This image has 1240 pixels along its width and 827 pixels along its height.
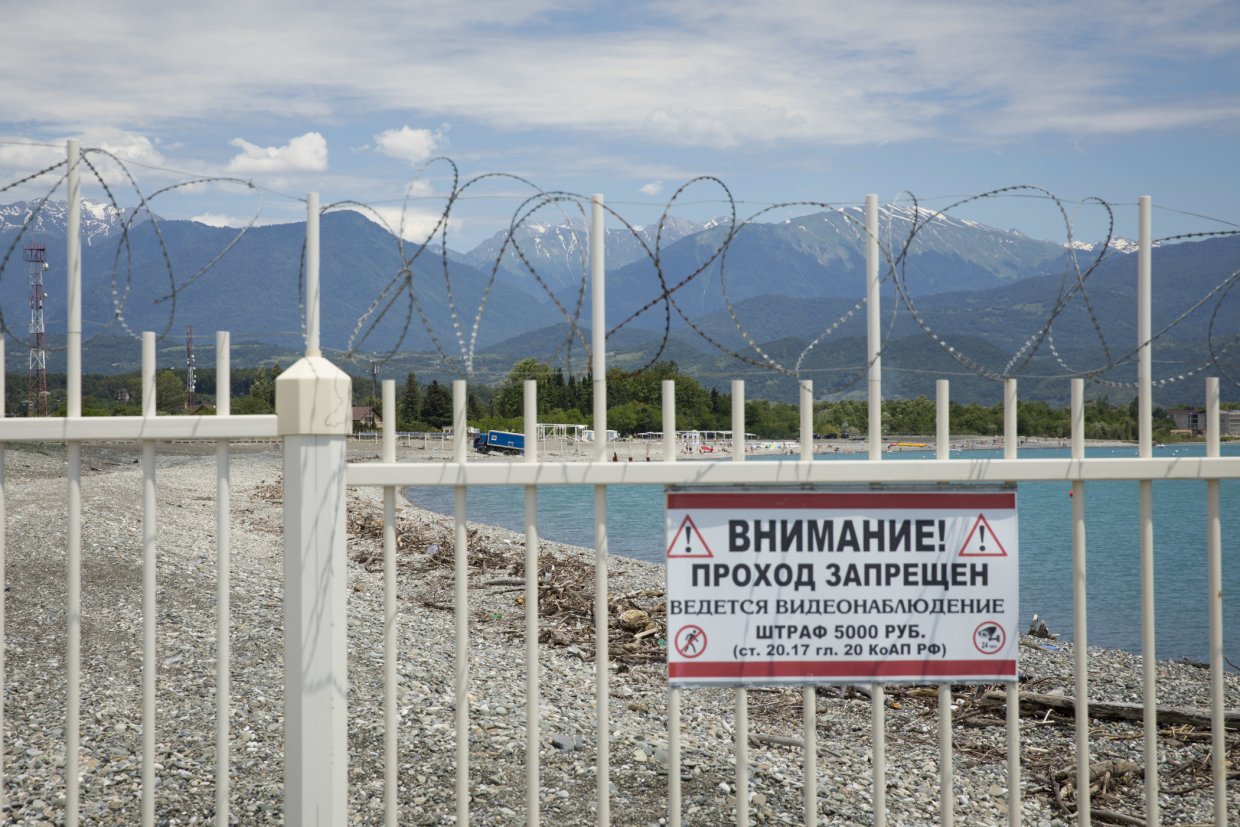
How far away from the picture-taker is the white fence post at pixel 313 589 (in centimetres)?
364

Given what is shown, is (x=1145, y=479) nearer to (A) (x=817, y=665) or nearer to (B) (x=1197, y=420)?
(B) (x=1197, y=420)

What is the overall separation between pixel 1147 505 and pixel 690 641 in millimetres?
2013

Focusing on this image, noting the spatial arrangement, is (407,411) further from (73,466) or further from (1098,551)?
(1098,551)

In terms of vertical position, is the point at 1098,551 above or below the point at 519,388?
below

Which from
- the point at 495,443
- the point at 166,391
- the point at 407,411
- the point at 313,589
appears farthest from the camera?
the point at 495,443

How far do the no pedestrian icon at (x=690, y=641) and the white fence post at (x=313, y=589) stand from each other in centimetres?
136

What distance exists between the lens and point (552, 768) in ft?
20.4

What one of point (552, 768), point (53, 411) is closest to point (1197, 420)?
point (552, 768)

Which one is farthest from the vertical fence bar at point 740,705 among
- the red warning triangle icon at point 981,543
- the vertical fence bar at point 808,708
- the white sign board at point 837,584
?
the red warning triangle icon at point 981,543

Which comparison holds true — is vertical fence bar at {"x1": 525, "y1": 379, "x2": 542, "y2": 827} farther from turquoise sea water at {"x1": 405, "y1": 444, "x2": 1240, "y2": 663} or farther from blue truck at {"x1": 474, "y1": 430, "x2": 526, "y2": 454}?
turquoise sea water at {"x1": 405, "y1": 444, "x2": 1240, "y2": 663}

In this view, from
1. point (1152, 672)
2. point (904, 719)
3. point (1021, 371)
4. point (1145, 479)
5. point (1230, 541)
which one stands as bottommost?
point (1230, 541)

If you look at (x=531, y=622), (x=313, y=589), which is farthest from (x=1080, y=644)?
(x=313, y=589)

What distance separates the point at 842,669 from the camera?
388 centimetres

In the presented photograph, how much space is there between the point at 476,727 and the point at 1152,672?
4758 millimetres
